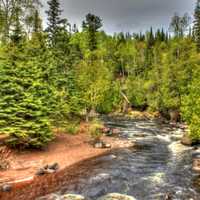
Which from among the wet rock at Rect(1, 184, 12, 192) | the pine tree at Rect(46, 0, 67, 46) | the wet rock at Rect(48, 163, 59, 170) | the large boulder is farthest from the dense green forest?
the large boulder

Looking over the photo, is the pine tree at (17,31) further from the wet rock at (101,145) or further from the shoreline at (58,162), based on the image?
the wet rock at (101,145)

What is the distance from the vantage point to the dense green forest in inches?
710

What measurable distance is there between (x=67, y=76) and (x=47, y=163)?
18.9 metres

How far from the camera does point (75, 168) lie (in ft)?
53.5

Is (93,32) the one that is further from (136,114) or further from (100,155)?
(100,155)

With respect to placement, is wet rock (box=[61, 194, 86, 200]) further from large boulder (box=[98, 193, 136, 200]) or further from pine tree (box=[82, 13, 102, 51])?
pine tree (box=[82, 13, 102, 51])

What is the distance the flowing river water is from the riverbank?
1.02 meters

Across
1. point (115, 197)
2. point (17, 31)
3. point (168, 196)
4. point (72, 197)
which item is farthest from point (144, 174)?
point (17, 31)

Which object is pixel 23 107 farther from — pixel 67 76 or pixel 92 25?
pixel 92 25

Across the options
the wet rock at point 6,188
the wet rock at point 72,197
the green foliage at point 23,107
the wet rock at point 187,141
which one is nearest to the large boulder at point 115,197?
the wet rock at point 72,197

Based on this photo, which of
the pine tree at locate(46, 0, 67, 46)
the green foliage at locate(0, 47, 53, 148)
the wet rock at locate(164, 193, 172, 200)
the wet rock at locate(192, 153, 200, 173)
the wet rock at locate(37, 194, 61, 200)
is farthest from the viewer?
the pine tree at locate(46, 0, 67, 46)

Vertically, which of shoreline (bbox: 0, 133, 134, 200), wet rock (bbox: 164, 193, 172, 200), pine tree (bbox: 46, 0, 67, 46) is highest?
pine tree (bbox: 46, 0, 67, 46)

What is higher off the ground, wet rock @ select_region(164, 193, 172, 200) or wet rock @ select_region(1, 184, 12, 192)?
wet rock @ select_region(1, 184, 12, 192)

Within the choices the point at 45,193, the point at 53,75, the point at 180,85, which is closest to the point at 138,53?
the point at 180,85
